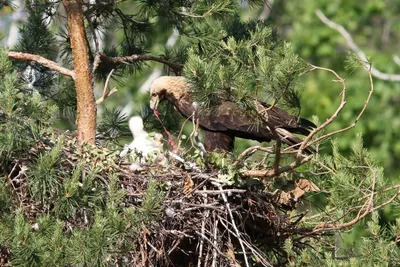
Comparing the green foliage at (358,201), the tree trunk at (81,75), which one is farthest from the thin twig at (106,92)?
the green foliage at (358,201)

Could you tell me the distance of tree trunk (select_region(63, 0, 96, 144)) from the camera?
24.3 feet

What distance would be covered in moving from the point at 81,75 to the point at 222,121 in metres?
1.46

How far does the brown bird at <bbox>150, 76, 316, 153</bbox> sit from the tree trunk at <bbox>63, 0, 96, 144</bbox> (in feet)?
2.25

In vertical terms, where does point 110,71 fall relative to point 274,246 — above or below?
above

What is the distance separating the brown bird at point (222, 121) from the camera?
7430mm

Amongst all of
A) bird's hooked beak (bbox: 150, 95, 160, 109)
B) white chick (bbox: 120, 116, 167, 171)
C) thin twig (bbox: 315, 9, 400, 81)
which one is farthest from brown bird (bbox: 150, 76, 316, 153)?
thin twig (bbox: 315, 9, 400, 81)

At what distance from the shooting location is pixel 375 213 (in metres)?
7.07

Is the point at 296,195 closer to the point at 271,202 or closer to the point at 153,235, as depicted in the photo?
the point at 271,202

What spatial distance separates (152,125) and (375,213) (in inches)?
91.6

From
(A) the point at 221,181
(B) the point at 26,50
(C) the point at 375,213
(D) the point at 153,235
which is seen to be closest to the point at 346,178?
(C) the point at 375,213

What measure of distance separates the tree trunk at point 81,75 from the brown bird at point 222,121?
2.25ft

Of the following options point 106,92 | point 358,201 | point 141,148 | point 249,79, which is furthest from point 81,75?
point 358,201

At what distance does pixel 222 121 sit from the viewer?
332 inches

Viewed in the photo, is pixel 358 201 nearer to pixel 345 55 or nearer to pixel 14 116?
pixel 14 116
